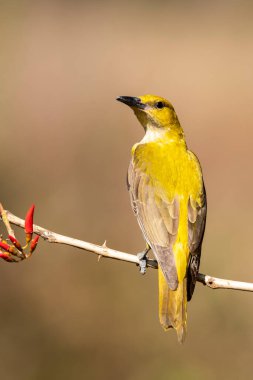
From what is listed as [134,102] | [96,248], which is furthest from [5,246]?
[134,102]

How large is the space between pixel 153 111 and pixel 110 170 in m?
4.73

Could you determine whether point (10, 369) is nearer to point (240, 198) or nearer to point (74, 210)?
point (74, 210)

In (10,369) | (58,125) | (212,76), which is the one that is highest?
(212,76)

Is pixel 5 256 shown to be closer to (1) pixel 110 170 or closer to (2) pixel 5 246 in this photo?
(2) pixel 5 246

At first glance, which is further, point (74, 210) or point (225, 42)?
point (225, 42)

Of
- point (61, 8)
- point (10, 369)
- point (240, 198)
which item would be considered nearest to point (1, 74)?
point (61, 8)

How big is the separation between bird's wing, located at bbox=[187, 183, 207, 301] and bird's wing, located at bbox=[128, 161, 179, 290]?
0.10 meters

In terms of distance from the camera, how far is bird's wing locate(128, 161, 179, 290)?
16.6 ft

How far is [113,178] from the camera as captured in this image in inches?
427

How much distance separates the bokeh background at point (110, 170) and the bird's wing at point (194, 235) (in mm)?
2051

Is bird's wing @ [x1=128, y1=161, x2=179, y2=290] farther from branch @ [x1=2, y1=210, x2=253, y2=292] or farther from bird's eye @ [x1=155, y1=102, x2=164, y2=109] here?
bird's eye @ [x1=155, y1=102, x2=164, y2=109]

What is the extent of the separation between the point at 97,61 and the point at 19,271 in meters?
6.07

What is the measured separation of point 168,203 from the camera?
5.49 meters

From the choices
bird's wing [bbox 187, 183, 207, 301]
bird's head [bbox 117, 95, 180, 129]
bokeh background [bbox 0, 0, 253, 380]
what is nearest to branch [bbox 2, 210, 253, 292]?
bird's wing [bbox 187, 183, 207, 301]
